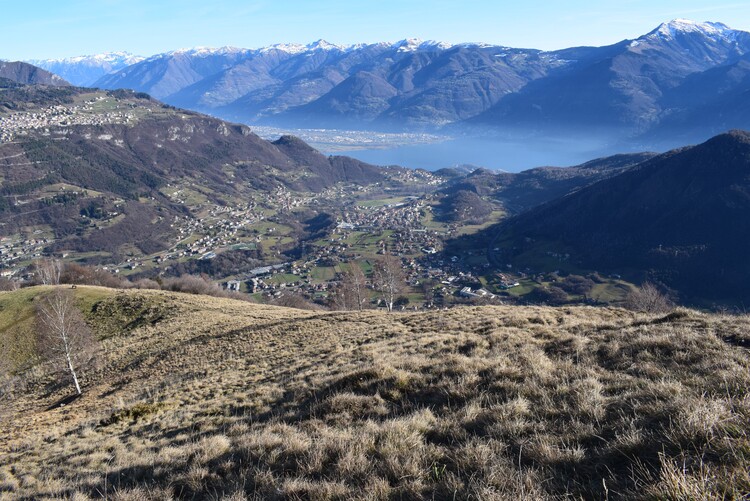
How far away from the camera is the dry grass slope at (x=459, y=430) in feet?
13.9

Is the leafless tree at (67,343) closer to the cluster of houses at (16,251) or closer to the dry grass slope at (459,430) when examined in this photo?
the dry grass slope at (459,430)

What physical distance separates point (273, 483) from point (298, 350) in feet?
56.1

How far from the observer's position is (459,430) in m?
5.92

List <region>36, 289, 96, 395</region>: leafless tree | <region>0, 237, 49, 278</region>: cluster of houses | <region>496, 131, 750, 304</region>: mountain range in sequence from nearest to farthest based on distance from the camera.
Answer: <region>36, 289, 96, 395</region>: leafless tree
<region>496, 131, 750, 304</region>: mountain range
<region>0, 237, 49, 278</region>: cluster of houses

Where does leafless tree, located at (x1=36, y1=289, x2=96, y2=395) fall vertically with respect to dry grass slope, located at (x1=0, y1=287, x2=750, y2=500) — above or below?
below

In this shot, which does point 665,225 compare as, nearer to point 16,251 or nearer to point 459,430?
point 459,430

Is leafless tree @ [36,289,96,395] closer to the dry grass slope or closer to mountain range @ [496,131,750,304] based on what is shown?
the dry grass slope

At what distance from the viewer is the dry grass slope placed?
4.23 metres

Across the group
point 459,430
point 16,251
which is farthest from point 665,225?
point 16,251

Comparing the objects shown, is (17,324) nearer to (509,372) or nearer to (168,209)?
(509,372)

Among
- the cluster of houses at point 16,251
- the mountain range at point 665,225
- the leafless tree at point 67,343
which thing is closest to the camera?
the leafless tree at point 67,343

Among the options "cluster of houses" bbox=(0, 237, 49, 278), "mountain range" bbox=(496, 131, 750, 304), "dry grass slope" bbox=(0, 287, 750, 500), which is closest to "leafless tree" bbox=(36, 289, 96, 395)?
"dry grass slope" bbox=(0, 287, 750, 500)

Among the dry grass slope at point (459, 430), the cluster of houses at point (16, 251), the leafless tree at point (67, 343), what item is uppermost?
the dry grass slope at point (459, 430)

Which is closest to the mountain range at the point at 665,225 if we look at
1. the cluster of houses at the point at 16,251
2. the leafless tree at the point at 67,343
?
the leafless tree at the point at 67,343
